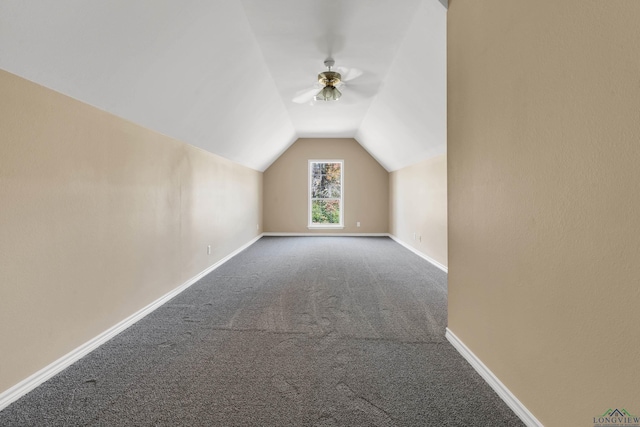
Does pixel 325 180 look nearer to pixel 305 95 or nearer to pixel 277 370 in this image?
pixel 305 95

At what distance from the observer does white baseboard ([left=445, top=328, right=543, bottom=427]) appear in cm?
124

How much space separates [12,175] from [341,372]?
2.02 metres

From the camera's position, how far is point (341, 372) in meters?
1.64

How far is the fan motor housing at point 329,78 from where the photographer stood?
3.32 m

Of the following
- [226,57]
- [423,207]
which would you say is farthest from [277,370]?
[423,207]

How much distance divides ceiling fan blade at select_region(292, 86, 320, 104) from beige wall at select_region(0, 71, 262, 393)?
75.5 inches

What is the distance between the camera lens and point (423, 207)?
4.89 metres

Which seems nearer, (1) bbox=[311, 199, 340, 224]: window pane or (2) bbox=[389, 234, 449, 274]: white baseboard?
(2) bbox=[389, 234, 449, 274]: white baseboard

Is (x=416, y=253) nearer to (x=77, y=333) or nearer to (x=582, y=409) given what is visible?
(x=582, y=409)

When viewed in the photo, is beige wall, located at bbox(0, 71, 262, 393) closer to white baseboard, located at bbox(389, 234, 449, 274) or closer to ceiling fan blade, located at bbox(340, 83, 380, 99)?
ceiling fan blade, located at bbox(340, 83, 380, 99)

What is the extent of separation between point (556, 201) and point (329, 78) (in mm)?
2901

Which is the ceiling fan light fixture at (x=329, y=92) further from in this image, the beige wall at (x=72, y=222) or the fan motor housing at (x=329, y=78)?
the beige wall at (x=72, y=222)

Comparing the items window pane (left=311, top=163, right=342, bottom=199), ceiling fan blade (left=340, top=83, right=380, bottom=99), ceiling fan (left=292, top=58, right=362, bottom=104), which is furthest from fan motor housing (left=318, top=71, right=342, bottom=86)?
window pane (left=311, top=163, right=342, bottom=199)

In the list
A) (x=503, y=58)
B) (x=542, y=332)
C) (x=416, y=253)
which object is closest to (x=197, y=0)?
(x=503, y=58)
